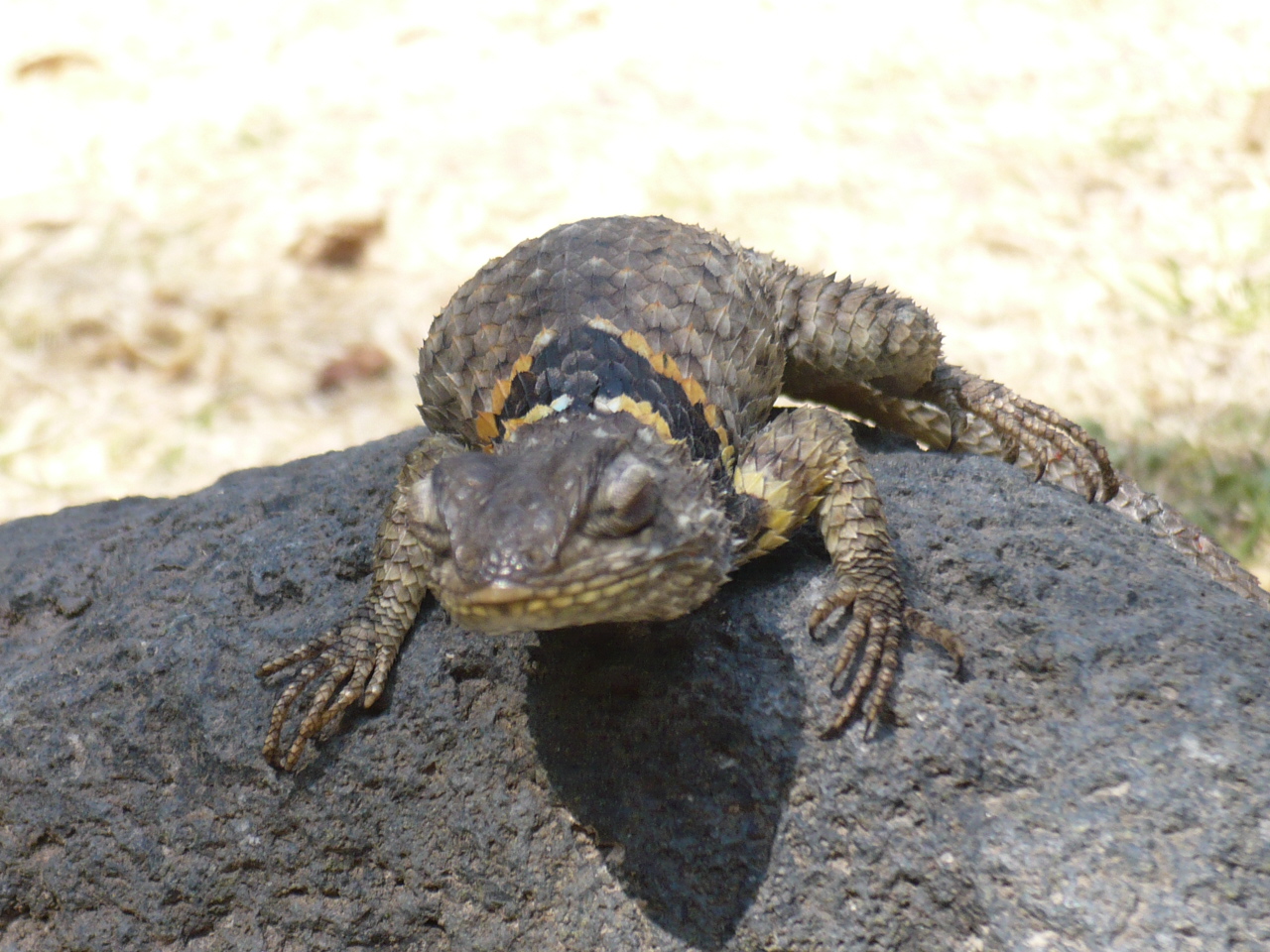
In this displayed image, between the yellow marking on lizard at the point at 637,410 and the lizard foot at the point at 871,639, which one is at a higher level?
the yellow marking on lizard at the point at 637,410

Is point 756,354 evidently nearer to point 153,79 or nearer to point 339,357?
point 339,357

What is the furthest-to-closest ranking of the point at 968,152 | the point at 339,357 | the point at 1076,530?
the point at 968,152, the point at 339,357, the point at 1076,530

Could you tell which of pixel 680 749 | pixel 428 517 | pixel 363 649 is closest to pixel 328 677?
pixel 363 649

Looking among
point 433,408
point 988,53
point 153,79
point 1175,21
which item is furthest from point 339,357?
point 1175,21

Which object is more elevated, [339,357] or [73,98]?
[73,98]

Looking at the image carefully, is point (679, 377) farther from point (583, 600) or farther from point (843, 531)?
point (583, 600)

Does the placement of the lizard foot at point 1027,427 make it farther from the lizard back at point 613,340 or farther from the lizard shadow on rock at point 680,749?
the lizard shadow on rock at point 680,749

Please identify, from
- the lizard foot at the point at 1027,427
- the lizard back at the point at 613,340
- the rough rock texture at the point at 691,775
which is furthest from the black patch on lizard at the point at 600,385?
the lizard foot at the point at 1027,427
